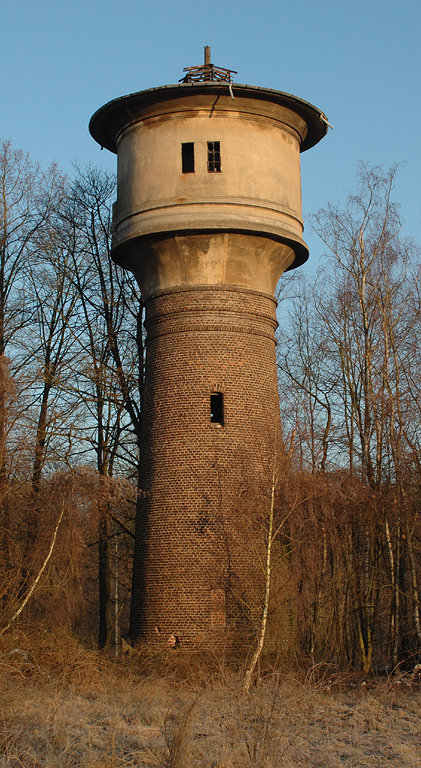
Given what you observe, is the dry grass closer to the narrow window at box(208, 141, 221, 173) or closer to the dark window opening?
the dark window opening

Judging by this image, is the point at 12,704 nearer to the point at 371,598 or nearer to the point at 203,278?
the point at 371,598

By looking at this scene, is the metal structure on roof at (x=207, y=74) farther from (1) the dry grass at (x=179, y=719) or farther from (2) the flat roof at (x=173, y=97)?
(1) the dry grass at (x=179, y=719)

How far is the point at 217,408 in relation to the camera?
1590cm

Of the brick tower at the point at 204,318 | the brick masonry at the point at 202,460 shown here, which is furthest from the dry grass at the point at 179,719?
the brick tower at the point at 204,318

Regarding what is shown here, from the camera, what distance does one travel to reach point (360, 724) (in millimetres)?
8969

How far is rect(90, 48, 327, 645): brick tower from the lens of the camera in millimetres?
14344

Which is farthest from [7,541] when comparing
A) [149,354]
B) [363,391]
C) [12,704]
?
[363,391]

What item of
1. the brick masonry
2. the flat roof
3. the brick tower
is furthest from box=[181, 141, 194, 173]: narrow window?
the brick masonry

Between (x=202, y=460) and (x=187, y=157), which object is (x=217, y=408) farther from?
(x=187, y=157)

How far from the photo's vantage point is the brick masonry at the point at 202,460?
1421cm

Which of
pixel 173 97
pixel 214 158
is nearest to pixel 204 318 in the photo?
pixel 214 158

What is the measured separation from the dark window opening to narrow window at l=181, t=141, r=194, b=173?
4267 mm

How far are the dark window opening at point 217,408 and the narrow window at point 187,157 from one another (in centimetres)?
427

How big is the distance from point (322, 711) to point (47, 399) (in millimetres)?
12059
